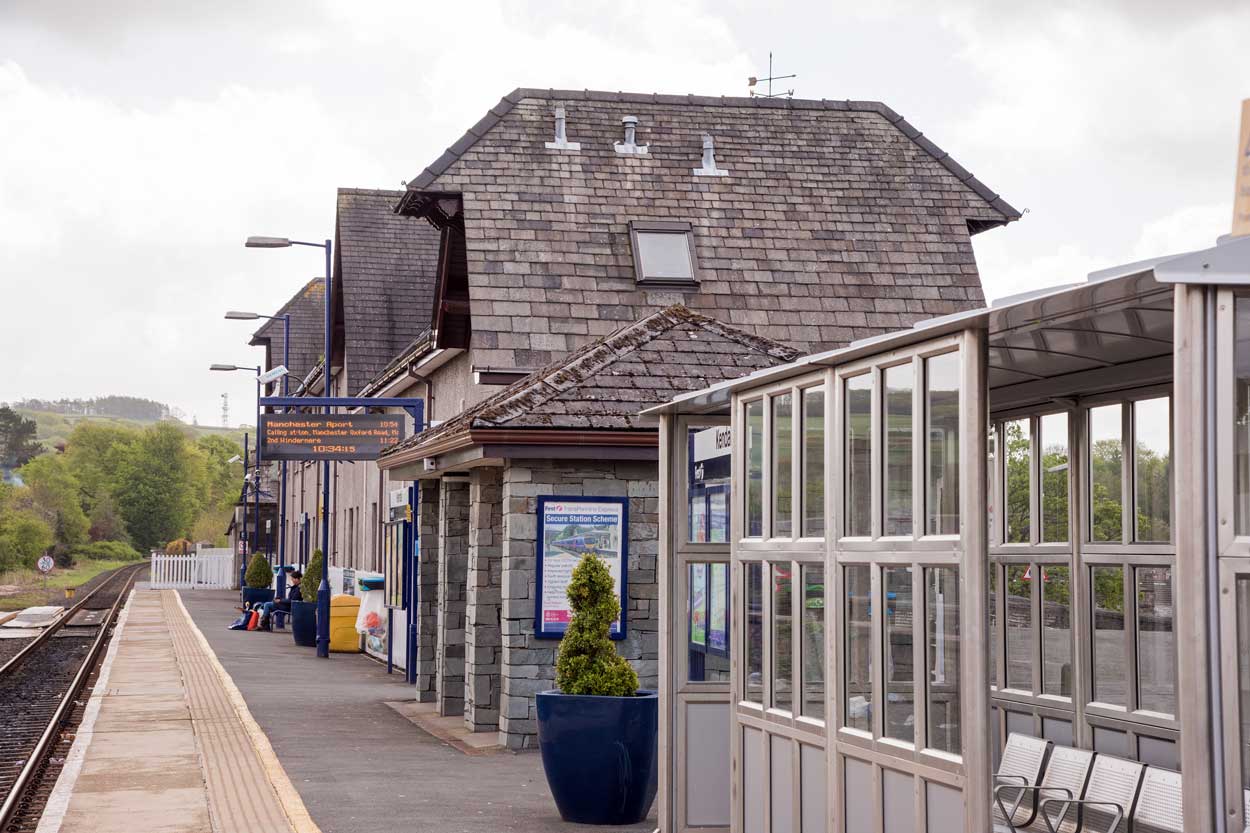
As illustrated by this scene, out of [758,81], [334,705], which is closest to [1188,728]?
[334,705]

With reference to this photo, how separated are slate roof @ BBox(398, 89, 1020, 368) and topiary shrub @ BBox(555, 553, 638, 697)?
30.6 ft

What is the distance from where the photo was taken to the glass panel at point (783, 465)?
27.1 ft

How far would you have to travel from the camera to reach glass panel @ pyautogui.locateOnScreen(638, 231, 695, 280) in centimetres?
2131

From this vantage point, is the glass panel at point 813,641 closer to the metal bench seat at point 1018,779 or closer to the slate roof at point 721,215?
the metal bench seat at point 1018,779

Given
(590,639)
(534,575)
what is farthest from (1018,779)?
(534,575)

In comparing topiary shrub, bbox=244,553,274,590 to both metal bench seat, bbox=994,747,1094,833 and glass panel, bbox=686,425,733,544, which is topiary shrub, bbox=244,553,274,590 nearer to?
glass panel, bbox=686,425,733,544

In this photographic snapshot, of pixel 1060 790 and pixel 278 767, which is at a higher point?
pixel 1060 790

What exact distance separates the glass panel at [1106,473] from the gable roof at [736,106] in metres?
13.8

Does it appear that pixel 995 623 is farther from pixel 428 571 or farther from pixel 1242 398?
pixel 428 571

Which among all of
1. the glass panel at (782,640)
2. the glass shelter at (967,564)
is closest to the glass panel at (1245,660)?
the glass shelter at (967,564)

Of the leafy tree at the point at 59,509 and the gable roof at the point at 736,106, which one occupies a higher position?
the gable roof at the point at 736,106

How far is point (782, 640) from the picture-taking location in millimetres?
8305

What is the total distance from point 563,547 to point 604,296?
754 centimetres

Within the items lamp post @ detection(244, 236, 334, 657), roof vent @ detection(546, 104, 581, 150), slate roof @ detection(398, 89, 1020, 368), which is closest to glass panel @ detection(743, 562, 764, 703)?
slate roof @ detection(398, 89, 1020, 368)
